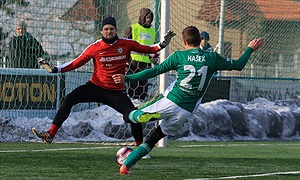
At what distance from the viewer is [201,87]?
853 centimetres

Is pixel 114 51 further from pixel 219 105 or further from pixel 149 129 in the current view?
pixel 219 105

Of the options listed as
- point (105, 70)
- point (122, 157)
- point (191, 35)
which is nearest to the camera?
point (191, 35)

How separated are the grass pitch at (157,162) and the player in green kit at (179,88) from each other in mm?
460

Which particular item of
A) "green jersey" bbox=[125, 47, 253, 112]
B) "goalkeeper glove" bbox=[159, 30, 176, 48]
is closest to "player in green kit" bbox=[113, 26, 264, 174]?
"green jersey" bbox=[125, 47, 253, 112]

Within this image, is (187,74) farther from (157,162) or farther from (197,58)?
(157,162)

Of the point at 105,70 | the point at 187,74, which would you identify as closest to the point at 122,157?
the point at 187,74

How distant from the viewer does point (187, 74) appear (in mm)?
8477

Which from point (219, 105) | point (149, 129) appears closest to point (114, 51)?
point (149, 129)

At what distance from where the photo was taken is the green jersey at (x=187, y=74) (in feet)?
27.6

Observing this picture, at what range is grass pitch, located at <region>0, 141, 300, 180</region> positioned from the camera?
332 inches

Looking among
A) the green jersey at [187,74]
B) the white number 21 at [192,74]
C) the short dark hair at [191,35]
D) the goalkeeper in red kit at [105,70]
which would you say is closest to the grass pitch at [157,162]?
the goalkeeper in red kit at [105,70]

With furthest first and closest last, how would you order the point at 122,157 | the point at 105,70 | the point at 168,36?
1. the point at 105,70
2. the point at 168,36
3. the point at 122,157

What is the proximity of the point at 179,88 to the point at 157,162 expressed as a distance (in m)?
1.83

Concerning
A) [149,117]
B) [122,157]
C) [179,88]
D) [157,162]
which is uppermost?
[179,88]
